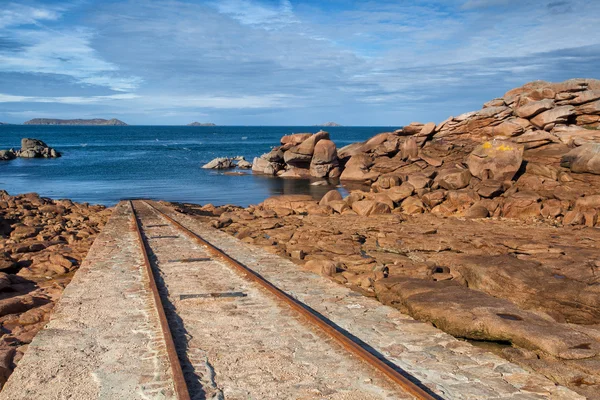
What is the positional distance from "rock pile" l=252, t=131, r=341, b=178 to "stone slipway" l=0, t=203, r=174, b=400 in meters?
38.2

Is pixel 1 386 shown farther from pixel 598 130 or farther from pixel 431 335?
pixel 598 130

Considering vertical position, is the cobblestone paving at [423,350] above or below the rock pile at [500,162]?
below

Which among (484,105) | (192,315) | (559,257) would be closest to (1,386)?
(192,315)

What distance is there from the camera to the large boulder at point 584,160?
88.1ft

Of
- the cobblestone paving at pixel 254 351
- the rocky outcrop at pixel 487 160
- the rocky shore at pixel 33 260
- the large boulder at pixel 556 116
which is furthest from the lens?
the large boulder at pixel 556 116

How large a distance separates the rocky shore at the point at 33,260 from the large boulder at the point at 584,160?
916 inches

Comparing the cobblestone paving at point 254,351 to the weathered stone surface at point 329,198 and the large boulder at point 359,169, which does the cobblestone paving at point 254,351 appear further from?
the large boulder at point 359,169

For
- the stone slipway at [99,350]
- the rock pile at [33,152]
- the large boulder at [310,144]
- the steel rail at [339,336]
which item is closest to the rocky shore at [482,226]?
the large boulder at [310,144]

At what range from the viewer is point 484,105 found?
141 feet

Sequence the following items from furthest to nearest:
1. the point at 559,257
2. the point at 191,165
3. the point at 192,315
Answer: the point at 191,165 < the point at 559,257 < the point at 192,315

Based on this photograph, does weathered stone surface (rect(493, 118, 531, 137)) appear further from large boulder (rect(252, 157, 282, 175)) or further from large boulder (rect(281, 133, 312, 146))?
large boulder (rect(252, 157, 282, 175))

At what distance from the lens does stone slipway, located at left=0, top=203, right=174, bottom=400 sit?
18.4ft

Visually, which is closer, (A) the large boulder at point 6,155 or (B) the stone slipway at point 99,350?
(B) the stone slipway at point 99,350

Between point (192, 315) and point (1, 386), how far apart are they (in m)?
2.68
